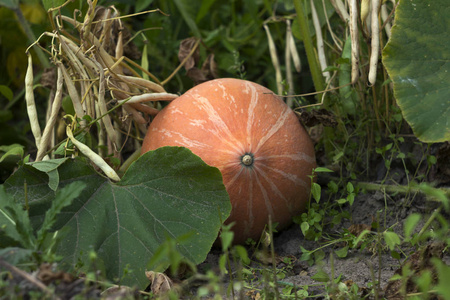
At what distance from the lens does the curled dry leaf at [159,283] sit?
4.86 feet

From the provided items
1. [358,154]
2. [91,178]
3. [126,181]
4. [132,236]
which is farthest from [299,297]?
[358,154]

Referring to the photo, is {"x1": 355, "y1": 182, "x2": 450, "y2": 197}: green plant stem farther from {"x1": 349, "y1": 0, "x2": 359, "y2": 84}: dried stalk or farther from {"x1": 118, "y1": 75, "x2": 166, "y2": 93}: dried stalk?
{"x1": 118, "y1": 75, "x2": 166, "y2": 93}: dried stalk

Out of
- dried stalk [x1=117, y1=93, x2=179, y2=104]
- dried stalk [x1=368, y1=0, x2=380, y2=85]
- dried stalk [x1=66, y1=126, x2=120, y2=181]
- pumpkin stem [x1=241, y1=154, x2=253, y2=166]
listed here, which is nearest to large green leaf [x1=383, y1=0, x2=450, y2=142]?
dried stalk [x1=368, y1=0, x2=380, y2=85]

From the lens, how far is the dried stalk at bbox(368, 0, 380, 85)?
71.4 inches

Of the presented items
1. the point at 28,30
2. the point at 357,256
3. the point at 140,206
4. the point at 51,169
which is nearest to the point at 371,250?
the point at 357,256

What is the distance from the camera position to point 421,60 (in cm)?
163

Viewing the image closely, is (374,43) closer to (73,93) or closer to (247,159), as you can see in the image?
(247,159)

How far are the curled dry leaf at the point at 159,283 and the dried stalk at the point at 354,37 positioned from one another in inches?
38.9

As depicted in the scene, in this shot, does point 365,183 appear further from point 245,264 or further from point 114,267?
point 114,267

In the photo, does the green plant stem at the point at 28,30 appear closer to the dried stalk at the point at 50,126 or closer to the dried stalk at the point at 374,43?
the dried stalk at the point at 50,126

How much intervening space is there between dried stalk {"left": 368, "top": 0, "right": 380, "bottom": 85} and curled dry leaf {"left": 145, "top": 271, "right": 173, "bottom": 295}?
0.95 metres

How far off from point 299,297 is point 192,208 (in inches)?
17.1

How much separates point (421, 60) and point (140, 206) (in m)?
0.97

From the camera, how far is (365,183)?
6.61 feet
